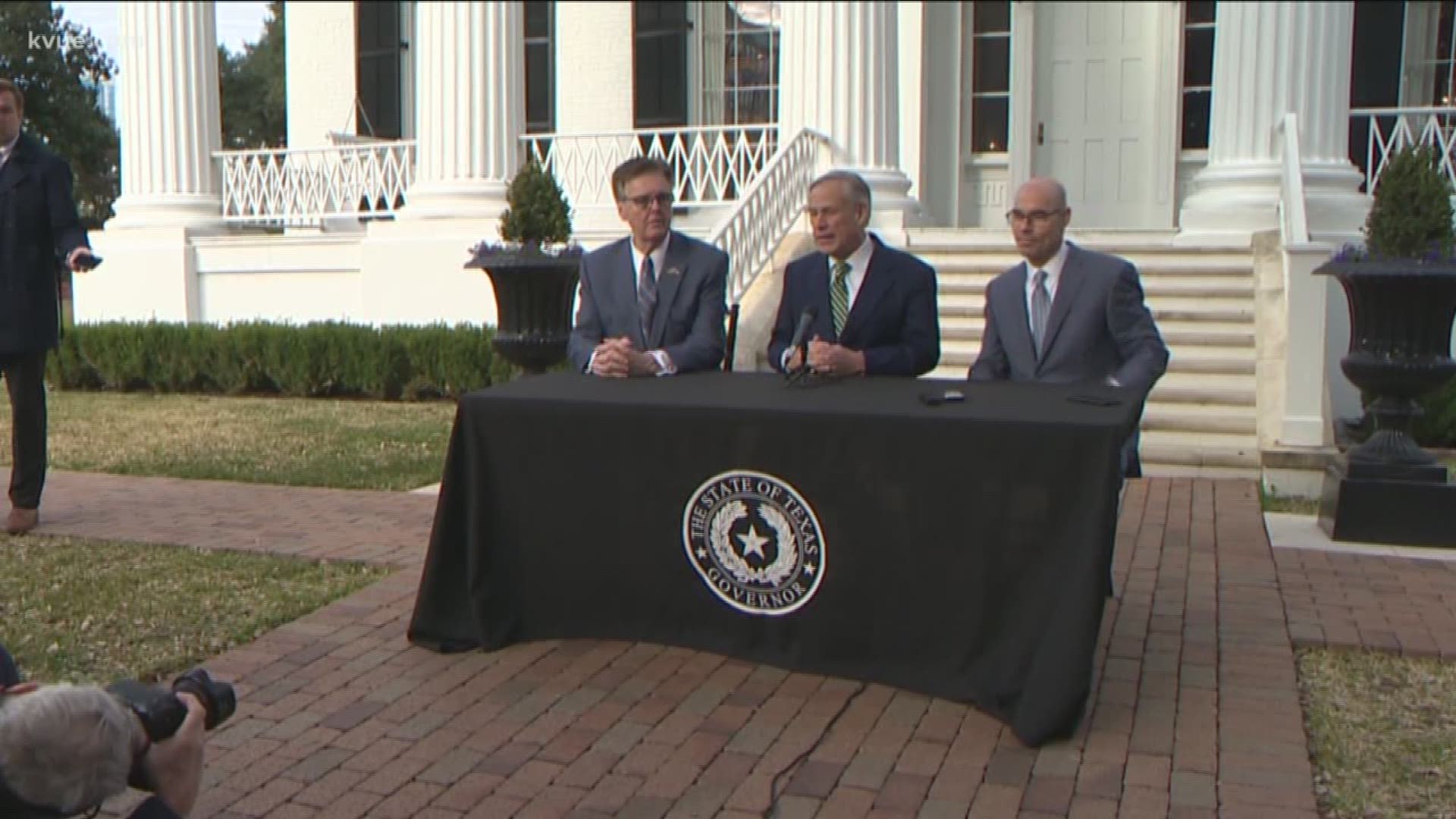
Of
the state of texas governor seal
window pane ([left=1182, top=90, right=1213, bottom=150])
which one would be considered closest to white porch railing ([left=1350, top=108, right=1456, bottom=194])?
window pane ([left=1182, top=90, right=1213, bottom=150])

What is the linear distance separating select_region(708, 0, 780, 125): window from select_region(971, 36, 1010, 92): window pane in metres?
2.37

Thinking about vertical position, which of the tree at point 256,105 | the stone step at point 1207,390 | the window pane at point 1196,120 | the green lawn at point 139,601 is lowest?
the green lawn at point 139,601

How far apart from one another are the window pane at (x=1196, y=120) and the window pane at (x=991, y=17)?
2066 mm

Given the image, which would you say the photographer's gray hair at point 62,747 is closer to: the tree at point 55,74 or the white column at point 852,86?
the tree at point 55,74

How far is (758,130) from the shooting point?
46.6ft

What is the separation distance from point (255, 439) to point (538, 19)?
8127 mm

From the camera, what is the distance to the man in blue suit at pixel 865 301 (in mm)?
5027

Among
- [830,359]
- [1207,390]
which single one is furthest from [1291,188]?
[830,359]

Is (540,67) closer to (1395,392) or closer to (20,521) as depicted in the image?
(20,521)

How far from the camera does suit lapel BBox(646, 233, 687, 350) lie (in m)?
5.21

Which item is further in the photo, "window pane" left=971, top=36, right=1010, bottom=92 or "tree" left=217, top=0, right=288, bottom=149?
"tree" left=217, top=0, right=288, bottom=149

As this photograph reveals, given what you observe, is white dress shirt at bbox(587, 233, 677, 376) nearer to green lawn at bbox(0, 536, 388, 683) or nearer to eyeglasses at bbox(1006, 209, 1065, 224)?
eyeglasses at bbox(1006, 209, 1065, 224)

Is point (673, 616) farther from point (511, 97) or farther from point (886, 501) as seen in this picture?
point (511, 97)

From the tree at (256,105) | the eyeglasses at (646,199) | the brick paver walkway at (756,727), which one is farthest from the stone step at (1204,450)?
the tree at (256,105)
